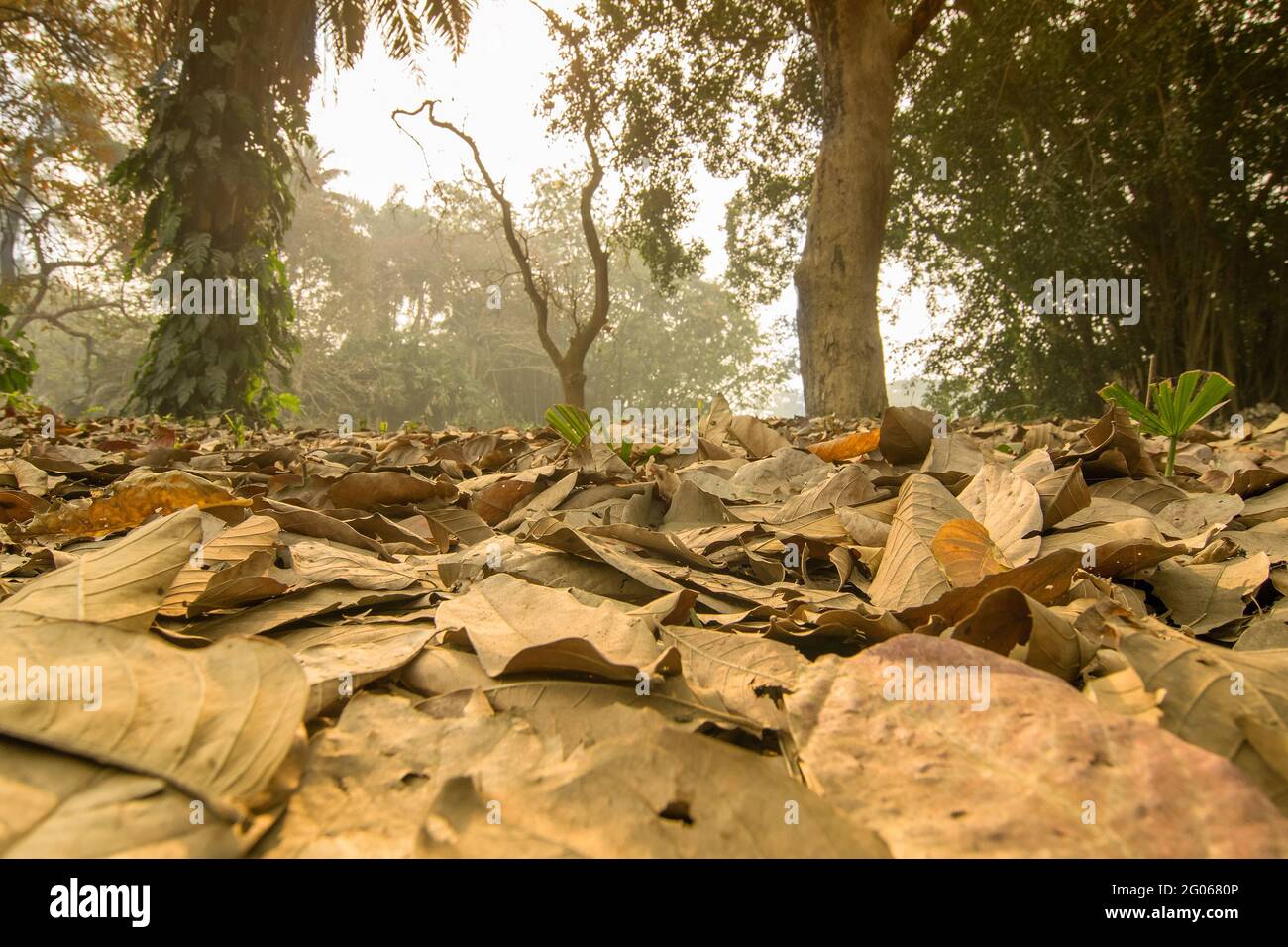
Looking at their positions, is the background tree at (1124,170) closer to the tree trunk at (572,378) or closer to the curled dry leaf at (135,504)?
the tree trunk at (572,378)

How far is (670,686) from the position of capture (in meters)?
0.55

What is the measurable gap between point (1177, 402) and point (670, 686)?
3.54 feet

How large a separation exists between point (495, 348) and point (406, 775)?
1123 inches

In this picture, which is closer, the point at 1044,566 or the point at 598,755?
the point at 598,755

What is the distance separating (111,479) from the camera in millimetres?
1568

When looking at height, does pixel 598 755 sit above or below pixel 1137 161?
below

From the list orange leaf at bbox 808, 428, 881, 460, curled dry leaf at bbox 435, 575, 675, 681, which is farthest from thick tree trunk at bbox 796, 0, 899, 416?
curled dry leaf at bbox 435, 575, 675, 681
